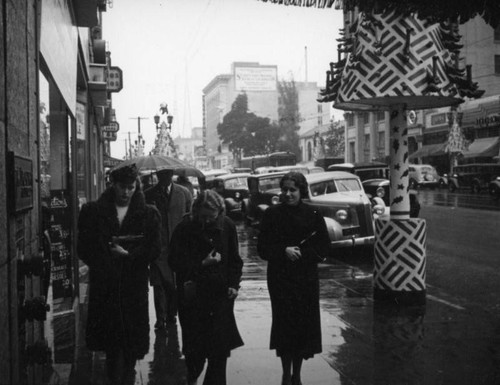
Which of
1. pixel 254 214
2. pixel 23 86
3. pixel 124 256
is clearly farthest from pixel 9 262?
pixel 254 214

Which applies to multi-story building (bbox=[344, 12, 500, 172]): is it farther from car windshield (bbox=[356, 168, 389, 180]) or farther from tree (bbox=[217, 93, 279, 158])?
car windshield (bbox=[356, 168, 389, 180])

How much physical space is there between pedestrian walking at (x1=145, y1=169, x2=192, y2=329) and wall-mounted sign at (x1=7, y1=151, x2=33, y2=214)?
3585mm

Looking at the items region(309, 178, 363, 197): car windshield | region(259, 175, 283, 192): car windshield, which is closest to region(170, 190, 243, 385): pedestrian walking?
region(309, 178, 363, 197): car windshield

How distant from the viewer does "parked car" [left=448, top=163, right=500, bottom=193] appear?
129 feet

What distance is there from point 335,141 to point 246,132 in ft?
35.3

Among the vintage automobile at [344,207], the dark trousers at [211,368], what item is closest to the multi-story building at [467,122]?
the vintage automobile at [344,207]

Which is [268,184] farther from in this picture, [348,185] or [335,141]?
[335,141]

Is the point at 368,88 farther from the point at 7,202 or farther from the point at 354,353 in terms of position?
the point at 7,202

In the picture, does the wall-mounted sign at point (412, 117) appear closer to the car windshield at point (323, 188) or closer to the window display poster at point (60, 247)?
the car windshield at point (323, 188)

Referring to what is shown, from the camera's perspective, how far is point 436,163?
186ft

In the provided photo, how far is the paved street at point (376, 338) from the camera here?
5.55 meters

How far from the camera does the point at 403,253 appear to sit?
8234 mm

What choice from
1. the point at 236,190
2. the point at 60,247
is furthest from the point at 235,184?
the point at 60,247

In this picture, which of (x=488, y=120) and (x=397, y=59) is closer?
(x=397, y=59)
